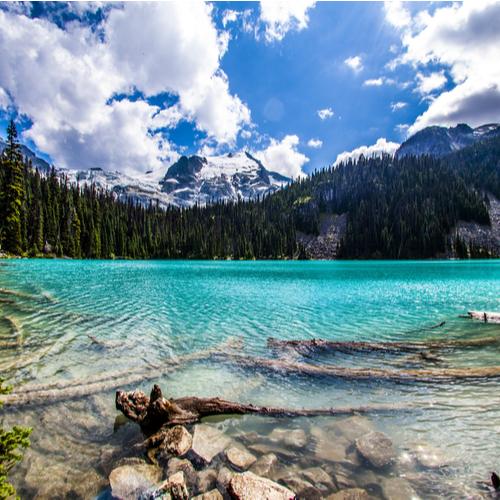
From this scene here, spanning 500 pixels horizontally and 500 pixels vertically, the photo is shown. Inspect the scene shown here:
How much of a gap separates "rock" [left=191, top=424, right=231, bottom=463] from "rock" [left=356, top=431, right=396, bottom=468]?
3.46 meters

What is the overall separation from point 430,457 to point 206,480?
5452 mm

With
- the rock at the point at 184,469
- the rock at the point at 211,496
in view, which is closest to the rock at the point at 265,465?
the rock at the point at 211,496

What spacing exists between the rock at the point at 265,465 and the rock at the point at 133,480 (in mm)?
2209

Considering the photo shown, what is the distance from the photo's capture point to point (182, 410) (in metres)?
9.54

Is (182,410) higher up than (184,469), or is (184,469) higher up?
(182,410)

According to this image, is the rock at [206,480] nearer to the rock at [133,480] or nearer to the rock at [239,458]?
the rock at [239,458]

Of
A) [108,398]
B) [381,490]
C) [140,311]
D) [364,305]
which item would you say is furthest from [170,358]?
[364,305]

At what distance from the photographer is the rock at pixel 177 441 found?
770cm

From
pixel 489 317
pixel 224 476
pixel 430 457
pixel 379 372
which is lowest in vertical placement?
pixel 430 457

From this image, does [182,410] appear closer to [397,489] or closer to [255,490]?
[255,490]

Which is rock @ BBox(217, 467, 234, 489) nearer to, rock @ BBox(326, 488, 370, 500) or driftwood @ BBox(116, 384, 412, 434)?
rock @ BBox(326, 488, 370, 500)

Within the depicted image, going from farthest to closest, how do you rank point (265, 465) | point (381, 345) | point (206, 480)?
1. point (381, 345)
2. point (265, 465)
3. point (206, 480)

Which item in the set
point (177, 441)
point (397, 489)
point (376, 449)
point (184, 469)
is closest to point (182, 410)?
point (177, 441)

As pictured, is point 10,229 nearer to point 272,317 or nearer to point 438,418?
point 272,317
